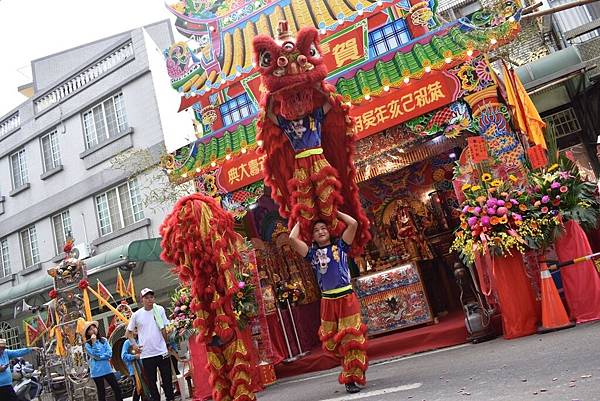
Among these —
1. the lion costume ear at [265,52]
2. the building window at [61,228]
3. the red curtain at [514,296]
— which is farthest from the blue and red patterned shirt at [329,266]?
the building window at [61,228]

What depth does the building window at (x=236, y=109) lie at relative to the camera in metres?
9.01

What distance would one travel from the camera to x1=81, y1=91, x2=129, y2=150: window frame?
14.5 meters

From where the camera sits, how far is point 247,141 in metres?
7.83

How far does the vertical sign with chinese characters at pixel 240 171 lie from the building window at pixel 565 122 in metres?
5.55

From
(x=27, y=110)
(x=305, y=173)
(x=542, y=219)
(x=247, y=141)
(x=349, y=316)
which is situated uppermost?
(x=27, y=110)

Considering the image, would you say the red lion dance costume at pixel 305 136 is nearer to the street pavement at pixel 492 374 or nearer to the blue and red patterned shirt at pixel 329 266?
the blue and red patterned shirt at pixel 329 266

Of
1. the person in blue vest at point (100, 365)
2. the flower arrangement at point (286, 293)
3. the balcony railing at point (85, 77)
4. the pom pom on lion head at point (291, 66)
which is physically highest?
the balcony railing at point (85, 77)

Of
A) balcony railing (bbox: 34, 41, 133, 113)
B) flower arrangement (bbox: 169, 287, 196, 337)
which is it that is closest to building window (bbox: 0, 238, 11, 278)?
balcony railing (bbox: 34, 41, 133, 113)

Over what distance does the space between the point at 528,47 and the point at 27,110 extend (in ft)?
50.6

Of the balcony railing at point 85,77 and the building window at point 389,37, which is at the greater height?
the balcony railing at point 85,77

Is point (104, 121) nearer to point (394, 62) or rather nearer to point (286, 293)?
point (286, 293)

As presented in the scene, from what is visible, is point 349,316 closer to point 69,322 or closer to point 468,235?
point 468,235

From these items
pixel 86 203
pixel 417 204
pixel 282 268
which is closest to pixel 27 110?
pixel 86 203

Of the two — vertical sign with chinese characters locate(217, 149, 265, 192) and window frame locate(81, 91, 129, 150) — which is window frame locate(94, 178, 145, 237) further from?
vertical sign with chinese characters locate(217, 149, 265, 192)
